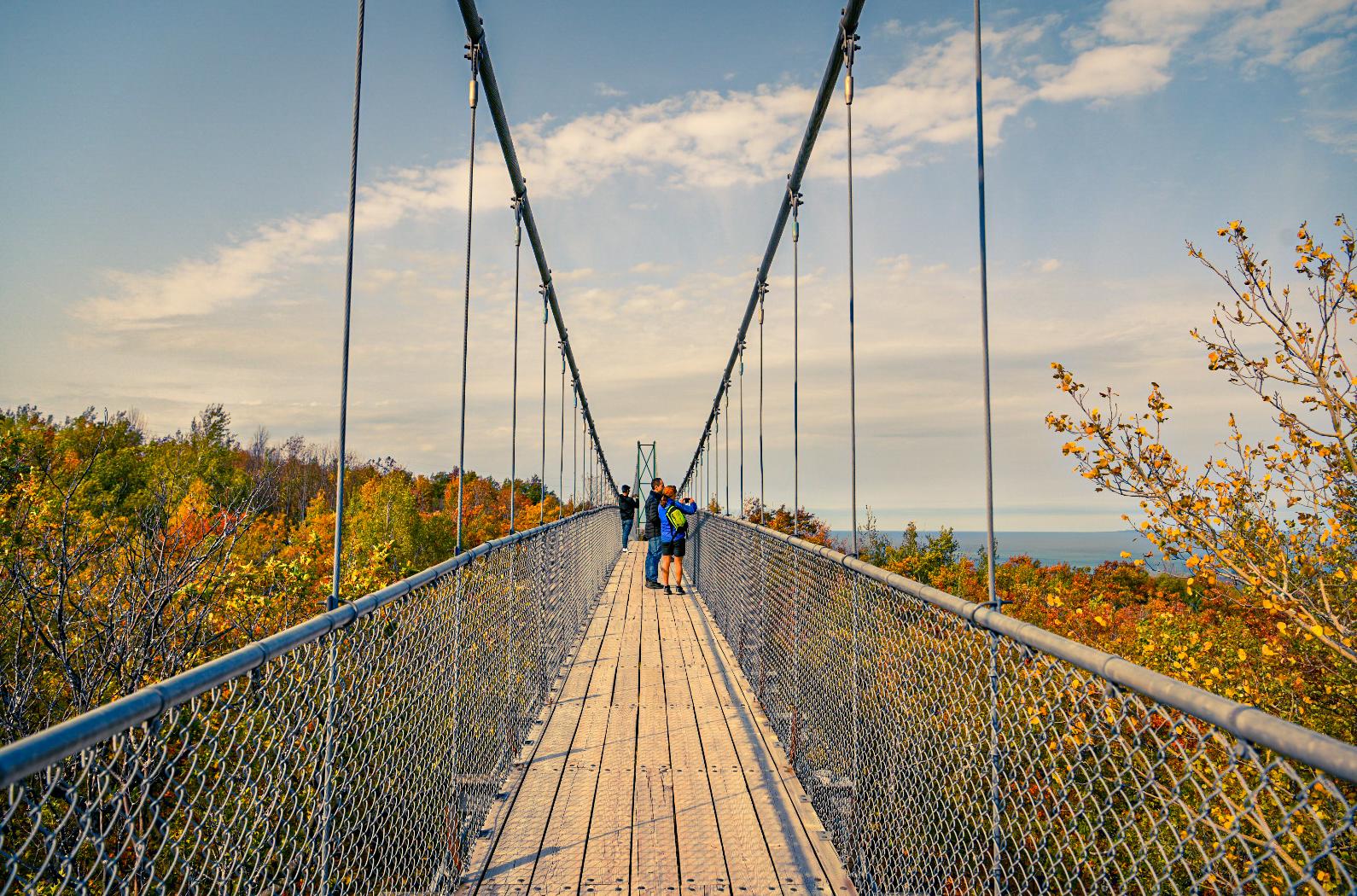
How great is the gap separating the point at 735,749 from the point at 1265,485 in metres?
3.47

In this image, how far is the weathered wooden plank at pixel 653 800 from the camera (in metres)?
2.65

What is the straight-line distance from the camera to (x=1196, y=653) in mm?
6523

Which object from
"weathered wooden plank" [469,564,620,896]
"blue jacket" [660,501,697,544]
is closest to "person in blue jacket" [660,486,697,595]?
"blue jacket" [660,501,697,544]

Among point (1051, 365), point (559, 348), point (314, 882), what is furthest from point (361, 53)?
point (559, 348)

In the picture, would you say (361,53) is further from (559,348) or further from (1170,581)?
(1170,581)

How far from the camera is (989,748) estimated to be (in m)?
1.93

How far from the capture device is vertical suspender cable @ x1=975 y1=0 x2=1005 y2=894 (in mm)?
1819

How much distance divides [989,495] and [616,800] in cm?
190

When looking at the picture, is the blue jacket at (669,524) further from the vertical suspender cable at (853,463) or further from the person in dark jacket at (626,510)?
the person in dark jacket at (626,510)

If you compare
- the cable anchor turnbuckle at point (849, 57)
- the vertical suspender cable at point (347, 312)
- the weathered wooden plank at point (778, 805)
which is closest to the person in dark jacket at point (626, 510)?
the weathered wooden plank at point (778, 805)

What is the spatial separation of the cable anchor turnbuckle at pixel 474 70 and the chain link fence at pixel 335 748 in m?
2.37

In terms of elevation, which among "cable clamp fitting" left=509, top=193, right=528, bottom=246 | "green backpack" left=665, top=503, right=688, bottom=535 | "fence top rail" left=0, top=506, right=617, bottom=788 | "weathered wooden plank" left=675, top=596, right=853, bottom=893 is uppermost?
"cable clamp fitting" left=509, top=193, right=528, bottom=246

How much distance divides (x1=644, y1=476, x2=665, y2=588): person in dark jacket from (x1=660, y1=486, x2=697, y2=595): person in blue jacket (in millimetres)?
93

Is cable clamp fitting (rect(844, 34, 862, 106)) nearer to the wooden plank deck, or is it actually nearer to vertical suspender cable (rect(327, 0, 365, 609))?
vertical suspender cable (rect(327, 0, 365, 609))
